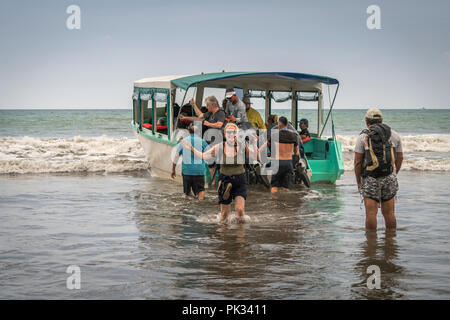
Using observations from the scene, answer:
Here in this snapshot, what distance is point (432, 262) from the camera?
7.06 metres

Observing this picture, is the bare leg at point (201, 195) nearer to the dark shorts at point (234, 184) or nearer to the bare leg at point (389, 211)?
the dark shorts at point (234, 184)

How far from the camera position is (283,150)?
1220 cm

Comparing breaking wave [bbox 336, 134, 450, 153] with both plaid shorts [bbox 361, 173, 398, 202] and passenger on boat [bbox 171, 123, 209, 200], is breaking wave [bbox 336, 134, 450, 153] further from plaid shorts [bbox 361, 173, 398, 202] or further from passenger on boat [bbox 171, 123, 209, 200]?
plaid shorts [bbox 361, 173, 398, 202]

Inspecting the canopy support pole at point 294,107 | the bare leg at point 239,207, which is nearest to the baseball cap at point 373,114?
the bare leg at point 239,207

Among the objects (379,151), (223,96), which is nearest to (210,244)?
(379,151)

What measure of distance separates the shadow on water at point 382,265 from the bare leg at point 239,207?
1.93 m

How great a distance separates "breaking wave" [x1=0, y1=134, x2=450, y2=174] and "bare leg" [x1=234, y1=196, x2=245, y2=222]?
33.1 feet

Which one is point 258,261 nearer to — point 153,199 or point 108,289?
point 108,289

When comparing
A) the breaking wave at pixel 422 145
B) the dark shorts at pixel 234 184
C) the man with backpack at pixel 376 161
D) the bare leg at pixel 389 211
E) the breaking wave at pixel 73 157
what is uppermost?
the man with backpack at pixel 376 161

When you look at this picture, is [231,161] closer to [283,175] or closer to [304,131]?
[283,175]

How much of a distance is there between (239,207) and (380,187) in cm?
231

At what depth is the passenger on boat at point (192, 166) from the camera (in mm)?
10875

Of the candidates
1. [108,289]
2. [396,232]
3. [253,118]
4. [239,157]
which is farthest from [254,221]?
[253,118]

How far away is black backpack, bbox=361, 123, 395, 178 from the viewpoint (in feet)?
24.6
